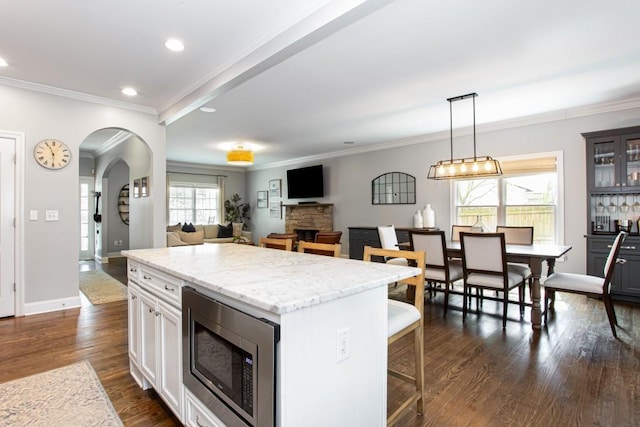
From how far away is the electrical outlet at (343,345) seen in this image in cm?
126

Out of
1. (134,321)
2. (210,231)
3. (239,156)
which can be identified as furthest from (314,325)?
(210,231)

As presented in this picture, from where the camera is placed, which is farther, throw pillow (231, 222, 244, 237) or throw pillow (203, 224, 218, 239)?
throw pillow (231, 222, 244, 237)

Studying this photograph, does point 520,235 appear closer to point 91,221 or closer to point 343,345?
point 343,345

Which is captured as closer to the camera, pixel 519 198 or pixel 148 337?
pixel 148 337

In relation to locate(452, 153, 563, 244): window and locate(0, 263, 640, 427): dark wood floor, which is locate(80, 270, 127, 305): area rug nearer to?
locate(0, 263, 640, 427): dark wood floor

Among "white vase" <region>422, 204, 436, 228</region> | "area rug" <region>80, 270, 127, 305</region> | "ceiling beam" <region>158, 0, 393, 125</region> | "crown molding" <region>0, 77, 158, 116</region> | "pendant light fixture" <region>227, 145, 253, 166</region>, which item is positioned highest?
"crown molding" <region>0, 77, 158, 116</region>

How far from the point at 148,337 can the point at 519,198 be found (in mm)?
5410

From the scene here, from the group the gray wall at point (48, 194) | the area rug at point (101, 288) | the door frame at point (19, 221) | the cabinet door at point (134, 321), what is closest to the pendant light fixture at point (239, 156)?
the gray wall at point (48, 194)

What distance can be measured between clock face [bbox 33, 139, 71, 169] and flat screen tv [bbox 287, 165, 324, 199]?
5.14m

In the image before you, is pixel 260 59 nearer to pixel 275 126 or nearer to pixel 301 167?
pixel 275 126

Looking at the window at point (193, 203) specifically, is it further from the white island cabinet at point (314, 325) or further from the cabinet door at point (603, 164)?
the cabinet door at point (603, 164)

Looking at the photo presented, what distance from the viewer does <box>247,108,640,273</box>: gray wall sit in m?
4.61

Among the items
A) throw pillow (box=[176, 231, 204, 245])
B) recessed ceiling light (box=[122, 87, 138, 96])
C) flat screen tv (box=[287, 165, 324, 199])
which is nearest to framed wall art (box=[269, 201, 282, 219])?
flat screen tv (box=[287, 165, 324, 199])

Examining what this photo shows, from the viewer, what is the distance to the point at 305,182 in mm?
8484
